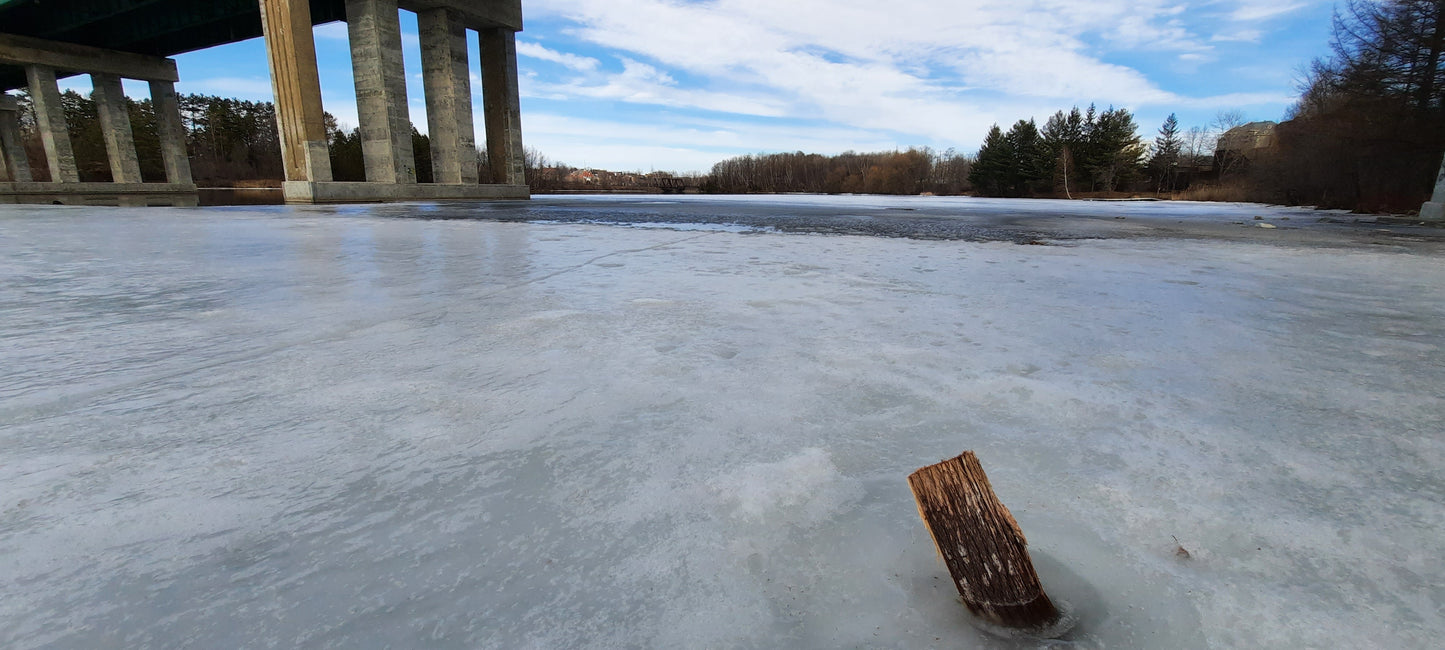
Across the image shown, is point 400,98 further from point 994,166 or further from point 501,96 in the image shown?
point 994,166

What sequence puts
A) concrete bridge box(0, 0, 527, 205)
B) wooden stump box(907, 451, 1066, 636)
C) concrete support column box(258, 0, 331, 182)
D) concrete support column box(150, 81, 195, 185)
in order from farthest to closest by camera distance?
concrete support column box(150, 81, 195, 185), concrete bridge box(0, 0, 527, 205), concrete support column box(258, 0, 331, 182), wooden stump box(907, 451, 1066, 636)

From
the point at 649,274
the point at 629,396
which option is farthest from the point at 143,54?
the point at 629,396

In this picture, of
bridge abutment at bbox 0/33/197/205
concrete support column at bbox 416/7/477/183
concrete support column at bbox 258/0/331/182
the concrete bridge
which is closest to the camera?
concrete support column at bbox 258/0/331/182

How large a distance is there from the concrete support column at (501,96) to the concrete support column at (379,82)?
4.75 meters

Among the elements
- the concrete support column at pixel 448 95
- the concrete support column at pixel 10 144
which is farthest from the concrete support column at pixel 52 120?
the concrete support column at pixel 448 95

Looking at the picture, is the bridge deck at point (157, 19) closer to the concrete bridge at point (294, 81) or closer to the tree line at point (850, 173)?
the concrete bridge at point (294, 81)

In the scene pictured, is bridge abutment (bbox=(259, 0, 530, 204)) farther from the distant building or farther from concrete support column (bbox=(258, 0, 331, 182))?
the distant building

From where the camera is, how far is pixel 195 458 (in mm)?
1459

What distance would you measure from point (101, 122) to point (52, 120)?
2178 millimetres

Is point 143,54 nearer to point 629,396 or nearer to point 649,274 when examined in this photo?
point 649,274

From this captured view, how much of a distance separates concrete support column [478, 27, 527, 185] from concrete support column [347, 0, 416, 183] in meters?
4.75

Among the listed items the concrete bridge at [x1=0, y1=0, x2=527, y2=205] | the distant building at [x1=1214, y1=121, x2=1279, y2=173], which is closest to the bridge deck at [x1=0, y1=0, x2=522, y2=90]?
the concrete bridge at [x1=0, y1=0, x2=527, y2=205]

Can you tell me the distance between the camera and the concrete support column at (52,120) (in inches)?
1054

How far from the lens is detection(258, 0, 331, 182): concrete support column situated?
1666 centimetres
